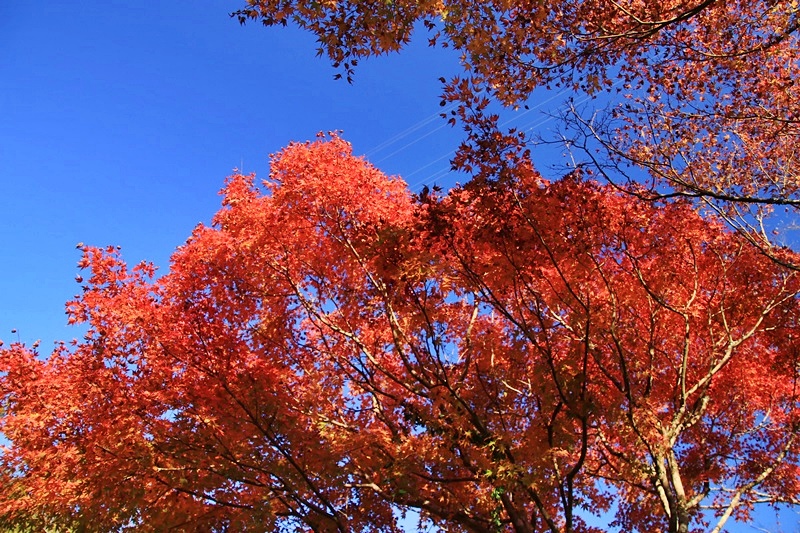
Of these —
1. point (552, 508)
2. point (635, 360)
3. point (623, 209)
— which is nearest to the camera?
point (623, 209)

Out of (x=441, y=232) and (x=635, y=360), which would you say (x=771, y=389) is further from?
(x=441, y=232)

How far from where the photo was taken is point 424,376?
24.8 feet

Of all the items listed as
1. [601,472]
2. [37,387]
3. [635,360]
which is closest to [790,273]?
[635,360]

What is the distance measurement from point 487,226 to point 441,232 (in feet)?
2.28

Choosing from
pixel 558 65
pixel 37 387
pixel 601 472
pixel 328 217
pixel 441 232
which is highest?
pixel 558 65

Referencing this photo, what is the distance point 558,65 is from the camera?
20.5 feet

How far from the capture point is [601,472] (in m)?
10.6

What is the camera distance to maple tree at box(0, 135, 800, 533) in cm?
704

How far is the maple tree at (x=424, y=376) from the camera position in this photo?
23.1 ft

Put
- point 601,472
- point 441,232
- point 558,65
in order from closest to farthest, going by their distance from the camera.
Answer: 1. point 558,65
2. point 441,232
3. point 601,472

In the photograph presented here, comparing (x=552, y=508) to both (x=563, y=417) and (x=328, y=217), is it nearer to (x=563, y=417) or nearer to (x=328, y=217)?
(x=563, y=417)

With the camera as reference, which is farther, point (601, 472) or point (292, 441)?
point (601, 472)

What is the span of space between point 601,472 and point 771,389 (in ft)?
14.1

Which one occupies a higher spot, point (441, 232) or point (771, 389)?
point (771, 389)
